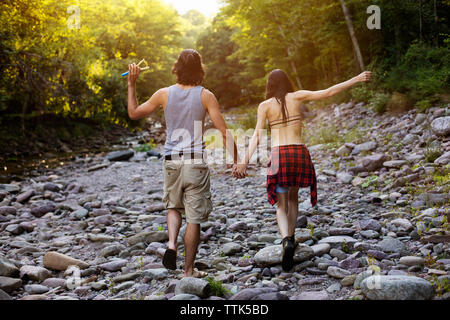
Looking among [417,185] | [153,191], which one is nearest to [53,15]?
[153,191]

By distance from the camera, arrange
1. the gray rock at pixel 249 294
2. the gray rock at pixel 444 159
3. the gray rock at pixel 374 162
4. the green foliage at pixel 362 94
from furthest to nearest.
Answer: the green foliage at pixel 362 94 < the gray rock at pixel 374 162 < the gray rock at pixel 444 159 < the gray rock at pixel 249 294

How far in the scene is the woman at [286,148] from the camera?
375 centimetres

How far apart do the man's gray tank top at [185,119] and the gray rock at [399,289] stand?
1.87m

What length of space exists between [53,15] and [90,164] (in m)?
5.68

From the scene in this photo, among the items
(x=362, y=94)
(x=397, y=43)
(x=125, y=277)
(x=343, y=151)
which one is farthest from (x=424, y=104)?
(x=125, y=277)

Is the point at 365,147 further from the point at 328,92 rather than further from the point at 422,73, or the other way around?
the point at 328,92

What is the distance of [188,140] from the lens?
3436mm

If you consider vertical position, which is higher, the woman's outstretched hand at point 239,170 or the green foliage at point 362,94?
the green foliage at point 362,94

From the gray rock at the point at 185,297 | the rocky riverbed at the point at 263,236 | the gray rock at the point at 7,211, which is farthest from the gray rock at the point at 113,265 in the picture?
the gray rock at the point at 7,211

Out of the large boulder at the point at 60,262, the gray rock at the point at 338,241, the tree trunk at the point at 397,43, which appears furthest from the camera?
the tree trunk at the point at 397,43

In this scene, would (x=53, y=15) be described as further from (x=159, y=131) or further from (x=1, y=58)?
(x=159, y=131)

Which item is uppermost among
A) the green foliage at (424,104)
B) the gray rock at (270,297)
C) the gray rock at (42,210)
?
the green foliage at (424,104)

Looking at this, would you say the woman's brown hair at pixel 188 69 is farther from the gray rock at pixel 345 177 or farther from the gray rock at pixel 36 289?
the gray rock at pixel 345 177

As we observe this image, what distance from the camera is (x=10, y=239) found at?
18.2 ft
